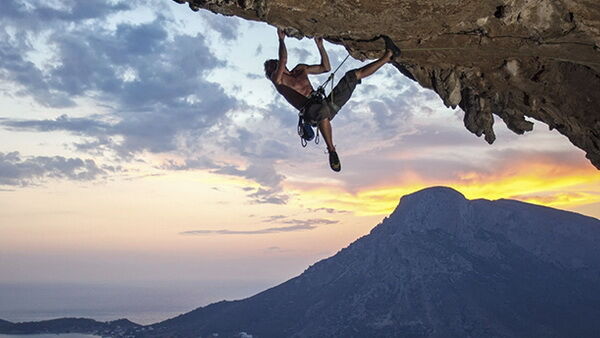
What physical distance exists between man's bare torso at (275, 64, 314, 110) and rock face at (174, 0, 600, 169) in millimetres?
861

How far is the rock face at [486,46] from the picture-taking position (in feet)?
31.1

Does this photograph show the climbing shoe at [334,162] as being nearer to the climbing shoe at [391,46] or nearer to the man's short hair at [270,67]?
the man's short hair at [270,67]

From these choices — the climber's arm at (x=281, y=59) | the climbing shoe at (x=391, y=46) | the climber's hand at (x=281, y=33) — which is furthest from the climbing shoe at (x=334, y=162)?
the climber's hand at (x=281, y=33)

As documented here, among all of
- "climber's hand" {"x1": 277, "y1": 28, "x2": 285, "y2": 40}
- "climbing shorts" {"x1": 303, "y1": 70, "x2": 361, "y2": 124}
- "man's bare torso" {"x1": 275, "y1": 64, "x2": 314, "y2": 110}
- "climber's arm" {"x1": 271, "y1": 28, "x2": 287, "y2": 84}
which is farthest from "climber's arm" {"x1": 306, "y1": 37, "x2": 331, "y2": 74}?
"climber's hand" {"x1": 277, "y1": 28, "x2": 285, "y2": 40}

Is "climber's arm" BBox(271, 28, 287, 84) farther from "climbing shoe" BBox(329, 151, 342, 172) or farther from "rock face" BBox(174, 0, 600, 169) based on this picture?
"climbing shoe" BBox(329, 151, 342, 172)

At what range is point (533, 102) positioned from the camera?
46.4 feet

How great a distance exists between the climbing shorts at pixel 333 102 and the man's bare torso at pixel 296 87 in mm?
313

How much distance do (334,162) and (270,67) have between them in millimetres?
2305

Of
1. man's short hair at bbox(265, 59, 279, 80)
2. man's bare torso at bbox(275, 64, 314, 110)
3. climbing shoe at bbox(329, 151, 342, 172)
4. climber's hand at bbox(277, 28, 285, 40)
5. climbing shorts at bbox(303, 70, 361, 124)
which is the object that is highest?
climber's hand at bbox(277, 28, 285, 40)

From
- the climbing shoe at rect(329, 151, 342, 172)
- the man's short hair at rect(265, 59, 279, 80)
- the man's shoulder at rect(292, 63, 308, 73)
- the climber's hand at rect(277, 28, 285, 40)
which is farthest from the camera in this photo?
the climbing shoe at rect(329, 151, 342, 172)

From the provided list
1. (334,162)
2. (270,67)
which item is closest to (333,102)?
(334,162)

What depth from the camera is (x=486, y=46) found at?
37.7 feet

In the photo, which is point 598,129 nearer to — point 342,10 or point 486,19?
point 486,19

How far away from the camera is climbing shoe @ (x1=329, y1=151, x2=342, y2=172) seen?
1114 cm
